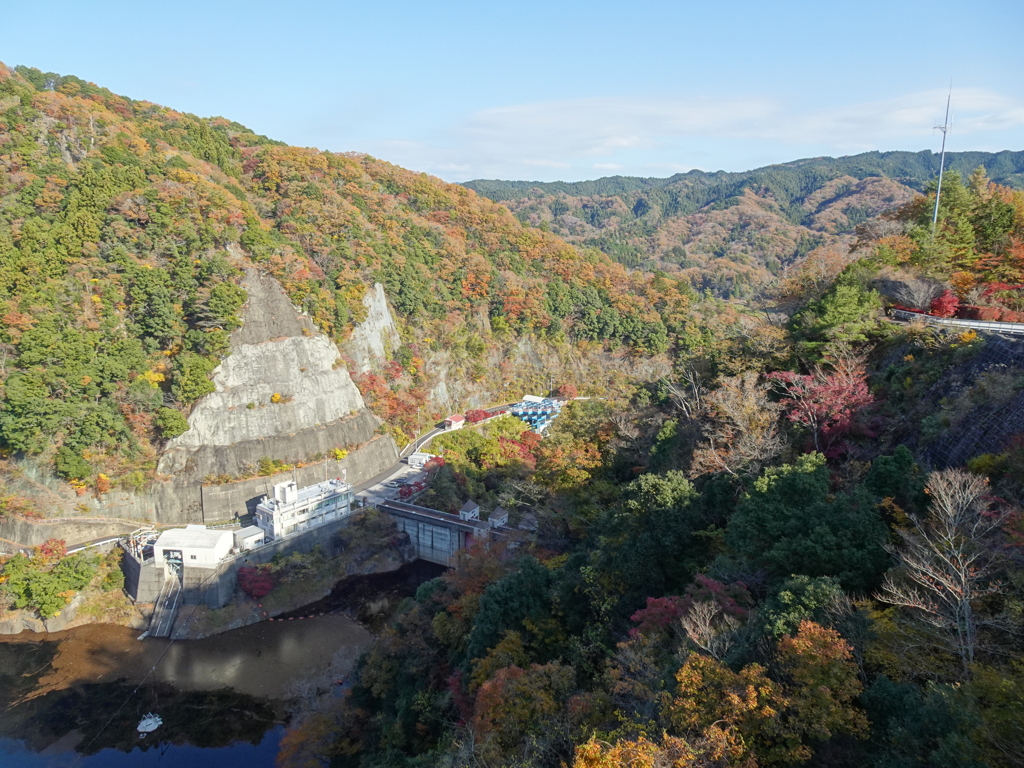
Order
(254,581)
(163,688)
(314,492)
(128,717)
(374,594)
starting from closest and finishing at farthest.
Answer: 1. (128,717)
2. (163,688)
3. (254,581)
4. (374,594)
5. (314,492)

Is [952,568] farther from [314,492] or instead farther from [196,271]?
[196,271]

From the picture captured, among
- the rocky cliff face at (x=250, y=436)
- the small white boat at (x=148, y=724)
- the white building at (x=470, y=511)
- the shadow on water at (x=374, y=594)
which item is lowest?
the shadow on water at (x=374, y=594)

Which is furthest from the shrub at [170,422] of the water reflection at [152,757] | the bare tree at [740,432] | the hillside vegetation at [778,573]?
the bare tree at [740,432]

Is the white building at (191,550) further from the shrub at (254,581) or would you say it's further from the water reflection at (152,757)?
the water reflection at (152,757)

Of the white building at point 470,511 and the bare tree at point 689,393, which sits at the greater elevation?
the bare tree at point 689,393

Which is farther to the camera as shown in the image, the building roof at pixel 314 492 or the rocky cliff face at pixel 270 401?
the rocky cliff face at pixel 270 401

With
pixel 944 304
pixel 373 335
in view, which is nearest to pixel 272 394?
pixel 373 335
